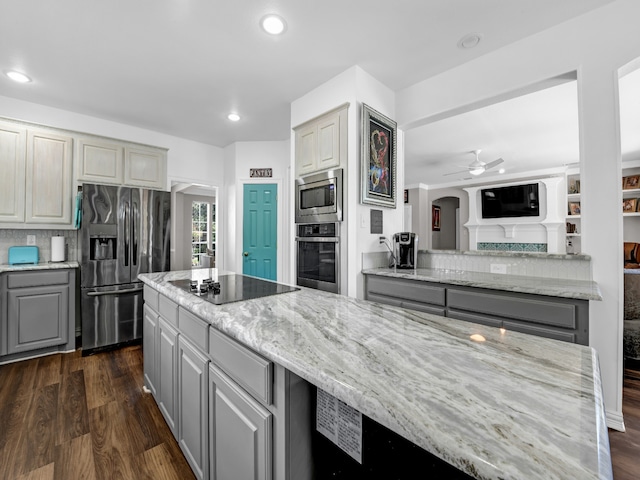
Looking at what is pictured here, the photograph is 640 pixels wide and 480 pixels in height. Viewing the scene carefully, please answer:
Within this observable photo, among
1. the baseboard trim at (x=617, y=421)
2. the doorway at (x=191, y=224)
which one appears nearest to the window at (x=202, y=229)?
the doorway at (x=191, y=224)

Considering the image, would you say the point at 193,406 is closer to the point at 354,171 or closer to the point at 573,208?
the point at 354,171

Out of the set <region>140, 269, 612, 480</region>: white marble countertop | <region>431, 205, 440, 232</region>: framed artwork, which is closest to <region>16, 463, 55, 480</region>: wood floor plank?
<region>140, 269, 612, 480</region>: white marble countertop

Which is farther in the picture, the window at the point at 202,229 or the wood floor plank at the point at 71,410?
the window at the point at 202,229

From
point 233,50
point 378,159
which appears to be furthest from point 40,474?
point 378,159

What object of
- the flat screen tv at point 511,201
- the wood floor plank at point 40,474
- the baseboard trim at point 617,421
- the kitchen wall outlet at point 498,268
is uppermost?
the flat screen tv at point 511,201

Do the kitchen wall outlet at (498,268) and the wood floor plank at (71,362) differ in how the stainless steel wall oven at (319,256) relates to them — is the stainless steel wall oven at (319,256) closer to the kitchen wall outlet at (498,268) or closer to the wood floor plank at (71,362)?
the kitchen wall outlet at (498,268)

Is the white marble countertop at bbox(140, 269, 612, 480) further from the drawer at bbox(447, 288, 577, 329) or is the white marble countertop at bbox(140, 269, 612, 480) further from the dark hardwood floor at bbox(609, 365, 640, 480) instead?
the dark hardwood floor at bbox(609, 365, 640, 480)

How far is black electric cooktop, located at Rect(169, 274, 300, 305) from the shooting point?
145cm

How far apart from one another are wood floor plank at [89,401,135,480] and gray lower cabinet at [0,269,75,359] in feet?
4.94

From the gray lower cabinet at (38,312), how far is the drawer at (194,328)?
2479 millimetres

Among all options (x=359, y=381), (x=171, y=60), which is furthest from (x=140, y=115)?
(x=359, y=381)

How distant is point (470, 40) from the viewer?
2.28 metres

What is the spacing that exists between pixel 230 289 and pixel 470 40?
8.40 ft

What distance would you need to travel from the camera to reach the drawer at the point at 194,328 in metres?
1.28
